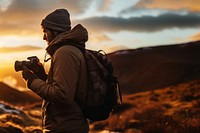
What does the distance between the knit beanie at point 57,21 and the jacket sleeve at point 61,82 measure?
344mm

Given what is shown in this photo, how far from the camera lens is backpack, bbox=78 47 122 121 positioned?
14.0ft

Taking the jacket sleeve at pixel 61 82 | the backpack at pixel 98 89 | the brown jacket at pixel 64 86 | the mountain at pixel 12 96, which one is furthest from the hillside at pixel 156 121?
the mountain at pixel 12 96

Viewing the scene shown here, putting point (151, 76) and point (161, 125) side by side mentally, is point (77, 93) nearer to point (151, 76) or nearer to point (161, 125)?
point (161, 125)

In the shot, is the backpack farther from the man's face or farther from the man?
the man's face

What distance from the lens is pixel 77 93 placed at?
430 cm

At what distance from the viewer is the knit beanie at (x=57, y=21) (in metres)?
4.45

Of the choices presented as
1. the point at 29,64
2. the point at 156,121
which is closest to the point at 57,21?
the point at 29,64

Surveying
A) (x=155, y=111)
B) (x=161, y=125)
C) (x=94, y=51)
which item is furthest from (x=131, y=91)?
(x=94, y=51)

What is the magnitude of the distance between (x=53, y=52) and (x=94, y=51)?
41cm

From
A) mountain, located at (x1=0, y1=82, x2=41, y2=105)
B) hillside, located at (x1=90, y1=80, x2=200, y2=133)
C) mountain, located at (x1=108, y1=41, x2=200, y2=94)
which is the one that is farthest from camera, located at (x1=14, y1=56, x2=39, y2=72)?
mountain, located at (x1=108, y1=41, x2=200, y2=94)

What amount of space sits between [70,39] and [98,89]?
0.53 metres

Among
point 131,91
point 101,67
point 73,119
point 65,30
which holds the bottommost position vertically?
point 131,91

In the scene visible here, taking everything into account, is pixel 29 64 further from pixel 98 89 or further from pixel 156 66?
pixel 156 66

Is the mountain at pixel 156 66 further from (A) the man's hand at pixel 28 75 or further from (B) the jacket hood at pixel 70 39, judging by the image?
Result: (A) the man's hand at pixel 28 75
